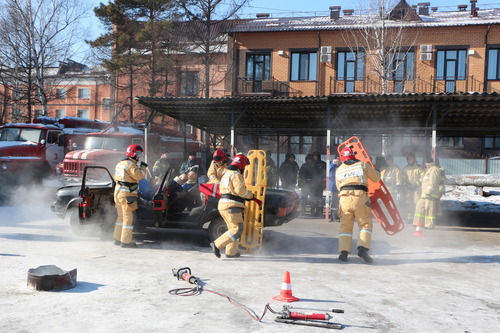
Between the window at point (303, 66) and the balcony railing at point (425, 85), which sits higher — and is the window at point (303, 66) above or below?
above

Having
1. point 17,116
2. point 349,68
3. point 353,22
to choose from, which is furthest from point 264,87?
point 17,116

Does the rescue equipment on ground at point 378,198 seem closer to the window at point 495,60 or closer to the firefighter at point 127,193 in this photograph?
the firefighter at point 127,193

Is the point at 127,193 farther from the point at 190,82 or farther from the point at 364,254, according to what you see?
the point at 190,82

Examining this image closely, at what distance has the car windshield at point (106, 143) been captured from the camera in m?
14.8

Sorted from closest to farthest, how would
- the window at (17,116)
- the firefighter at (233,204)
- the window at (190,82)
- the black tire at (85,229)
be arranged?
the firefighter at (233,204)
the black tire at (85,229)
the window at (190,82)
the window at (17,116)

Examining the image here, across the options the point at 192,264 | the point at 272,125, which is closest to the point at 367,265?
the point at 192,264

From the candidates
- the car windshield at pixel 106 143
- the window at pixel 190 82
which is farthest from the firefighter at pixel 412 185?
the window at pixel 190 82

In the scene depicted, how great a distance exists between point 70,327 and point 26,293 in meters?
1.39

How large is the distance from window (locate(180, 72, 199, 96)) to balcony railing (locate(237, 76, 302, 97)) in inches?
205

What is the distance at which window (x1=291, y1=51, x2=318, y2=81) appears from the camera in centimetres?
2767

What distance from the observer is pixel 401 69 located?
2622cm

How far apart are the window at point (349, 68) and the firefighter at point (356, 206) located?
20391 mm

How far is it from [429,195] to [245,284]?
726cm

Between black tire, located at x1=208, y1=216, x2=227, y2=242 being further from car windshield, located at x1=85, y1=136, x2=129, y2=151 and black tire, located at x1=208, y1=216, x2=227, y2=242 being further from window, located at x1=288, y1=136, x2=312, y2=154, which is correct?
window, located at x1=288, y1=136, x2=312, y2=154
